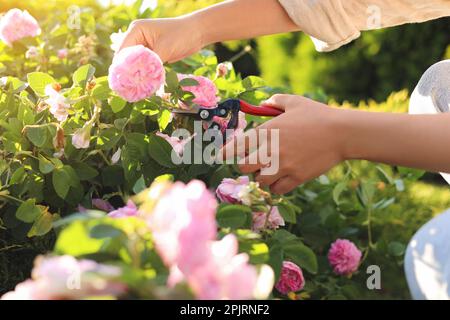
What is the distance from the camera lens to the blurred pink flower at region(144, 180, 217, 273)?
0.95m

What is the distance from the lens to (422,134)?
4.69ft

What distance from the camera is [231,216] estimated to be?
1.55 m

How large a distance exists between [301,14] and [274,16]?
0.25 feet

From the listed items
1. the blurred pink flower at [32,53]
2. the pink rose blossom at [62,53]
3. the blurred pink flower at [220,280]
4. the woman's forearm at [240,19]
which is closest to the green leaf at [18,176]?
the woman's forearm at [240,19]

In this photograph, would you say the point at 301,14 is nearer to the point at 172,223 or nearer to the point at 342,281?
the point at 342,281

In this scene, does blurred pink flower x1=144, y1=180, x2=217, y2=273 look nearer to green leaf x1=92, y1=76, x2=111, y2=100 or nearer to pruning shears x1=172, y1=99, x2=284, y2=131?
pruning shears x1=172, y1=99, x2=284, y2=131

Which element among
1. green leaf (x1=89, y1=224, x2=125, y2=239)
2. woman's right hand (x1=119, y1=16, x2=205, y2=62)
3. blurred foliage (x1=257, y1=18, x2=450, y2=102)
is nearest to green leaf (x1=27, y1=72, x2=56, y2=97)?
woman's right hand (x1=119, y1=16, x2=205, y2=62)

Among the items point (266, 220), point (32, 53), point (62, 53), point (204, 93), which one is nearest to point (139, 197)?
point (266, 220)
